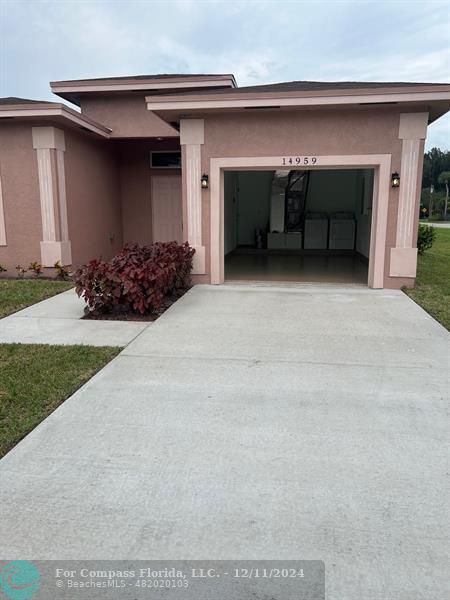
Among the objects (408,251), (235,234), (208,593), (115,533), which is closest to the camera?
(208,593)

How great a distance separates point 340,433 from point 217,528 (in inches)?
50.1

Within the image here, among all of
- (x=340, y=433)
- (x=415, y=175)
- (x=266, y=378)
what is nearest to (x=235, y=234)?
(x=415, y=175)

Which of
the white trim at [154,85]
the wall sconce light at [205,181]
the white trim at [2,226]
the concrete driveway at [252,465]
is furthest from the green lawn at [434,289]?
the white trim at [2,226]

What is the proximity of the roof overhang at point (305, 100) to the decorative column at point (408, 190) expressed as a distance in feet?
1.15

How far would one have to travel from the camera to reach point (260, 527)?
7.68ft

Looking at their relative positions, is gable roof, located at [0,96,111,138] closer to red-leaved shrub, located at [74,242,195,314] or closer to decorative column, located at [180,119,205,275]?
decorative column, located at [180,119,205,275]

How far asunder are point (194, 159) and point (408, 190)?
148 inches

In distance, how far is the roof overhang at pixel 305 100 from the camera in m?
7.41

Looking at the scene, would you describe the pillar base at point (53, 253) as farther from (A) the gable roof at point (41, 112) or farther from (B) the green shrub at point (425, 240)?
(B) the green shrub at point (425, 240)

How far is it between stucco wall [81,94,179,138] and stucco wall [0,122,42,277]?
2.66 meters

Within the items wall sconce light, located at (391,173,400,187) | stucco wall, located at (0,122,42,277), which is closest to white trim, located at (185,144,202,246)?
stucco wall, located at (0,122,42,277)

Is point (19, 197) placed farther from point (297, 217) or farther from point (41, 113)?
point (297, 217)

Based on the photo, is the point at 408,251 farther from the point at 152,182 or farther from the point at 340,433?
the point at 152,182

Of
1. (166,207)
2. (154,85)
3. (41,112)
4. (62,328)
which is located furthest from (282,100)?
(166,207)
